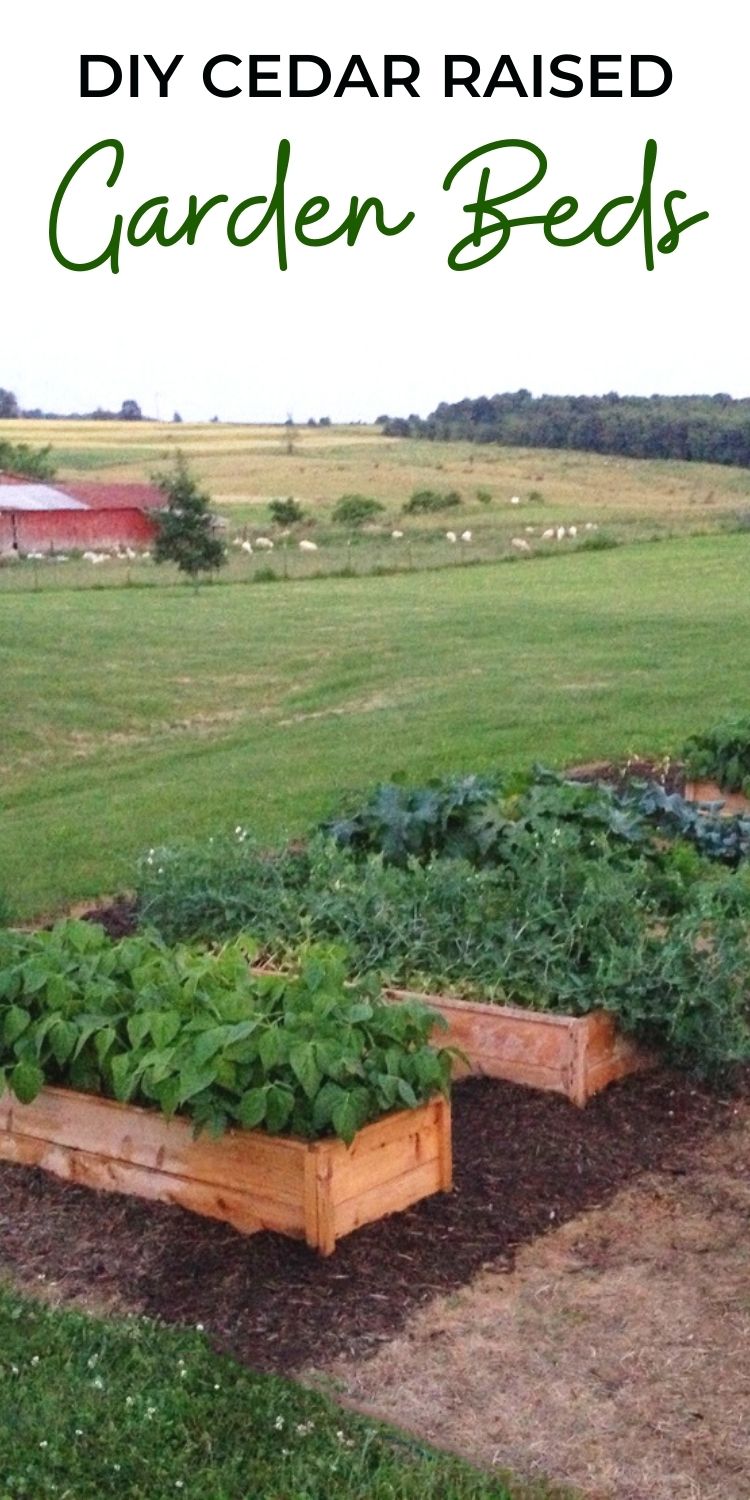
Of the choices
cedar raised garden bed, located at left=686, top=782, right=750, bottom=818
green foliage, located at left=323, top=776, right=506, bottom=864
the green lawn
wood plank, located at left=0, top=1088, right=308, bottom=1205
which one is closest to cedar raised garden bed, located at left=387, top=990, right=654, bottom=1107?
wood plank, located at left=0, top=1088, right=308, bottom=1205

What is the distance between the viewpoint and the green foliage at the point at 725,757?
9.60m

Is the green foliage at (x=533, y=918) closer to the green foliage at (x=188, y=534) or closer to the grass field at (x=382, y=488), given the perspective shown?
the grass field at (x=382, y=488)

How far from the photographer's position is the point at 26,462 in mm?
87438

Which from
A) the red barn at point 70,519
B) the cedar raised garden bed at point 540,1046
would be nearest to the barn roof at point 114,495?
the red barn at point 70,519

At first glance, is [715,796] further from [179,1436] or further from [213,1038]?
[179,1436]

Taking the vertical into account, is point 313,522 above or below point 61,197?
below

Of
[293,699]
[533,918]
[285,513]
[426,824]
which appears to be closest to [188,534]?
[293,699]

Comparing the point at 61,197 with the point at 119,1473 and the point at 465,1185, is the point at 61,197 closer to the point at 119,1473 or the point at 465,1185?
the point at 465,1185

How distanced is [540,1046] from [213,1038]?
1.36m

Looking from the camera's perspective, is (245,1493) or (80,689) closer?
(245,1493)

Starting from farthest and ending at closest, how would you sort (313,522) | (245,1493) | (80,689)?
(313,522) < (80,689) < (245,1493)

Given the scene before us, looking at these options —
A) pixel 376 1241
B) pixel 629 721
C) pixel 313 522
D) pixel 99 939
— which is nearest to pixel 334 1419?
pixel 376 1241

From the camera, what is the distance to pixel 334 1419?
3.57 meters

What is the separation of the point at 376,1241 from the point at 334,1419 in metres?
0.85
